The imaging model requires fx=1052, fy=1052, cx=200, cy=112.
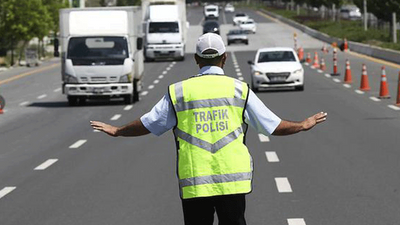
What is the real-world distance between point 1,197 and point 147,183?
181 cm

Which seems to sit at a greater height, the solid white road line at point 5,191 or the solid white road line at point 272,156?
the solid white road line at point 5,191

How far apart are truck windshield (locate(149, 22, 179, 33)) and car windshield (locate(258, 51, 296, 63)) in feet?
73.6

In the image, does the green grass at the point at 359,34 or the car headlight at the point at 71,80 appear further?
the green grass at the point at 359,34

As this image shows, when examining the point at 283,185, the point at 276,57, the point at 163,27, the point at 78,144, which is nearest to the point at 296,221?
the point at 283,185

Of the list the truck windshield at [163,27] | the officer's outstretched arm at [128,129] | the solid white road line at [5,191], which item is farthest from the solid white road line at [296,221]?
the truck windshield at [163,27]

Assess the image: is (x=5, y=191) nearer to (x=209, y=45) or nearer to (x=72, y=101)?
(x=209, y=45)

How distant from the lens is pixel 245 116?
576 centimetres

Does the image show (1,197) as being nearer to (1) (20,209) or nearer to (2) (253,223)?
(1) (20,209)

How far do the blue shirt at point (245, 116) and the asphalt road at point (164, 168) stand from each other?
417 centimetres

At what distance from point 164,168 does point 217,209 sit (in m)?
8.72

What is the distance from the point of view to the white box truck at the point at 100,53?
27547 millimetres

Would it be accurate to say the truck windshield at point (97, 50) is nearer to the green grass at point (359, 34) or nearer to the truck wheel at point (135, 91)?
the truck wheel at point (135, 91)

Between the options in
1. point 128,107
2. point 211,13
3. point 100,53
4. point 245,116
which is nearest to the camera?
point 245,116

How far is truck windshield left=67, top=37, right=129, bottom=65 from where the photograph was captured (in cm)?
2775
